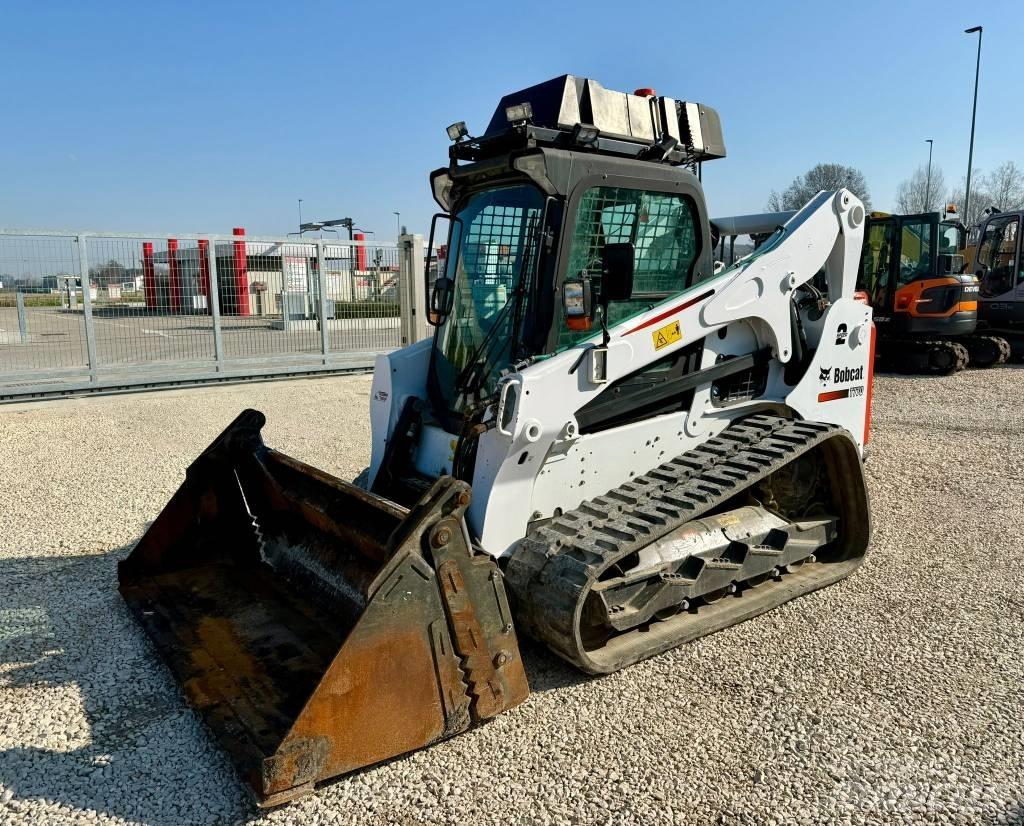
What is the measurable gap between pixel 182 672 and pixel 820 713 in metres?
2.82

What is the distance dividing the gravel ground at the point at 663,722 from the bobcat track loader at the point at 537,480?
0.54 feet

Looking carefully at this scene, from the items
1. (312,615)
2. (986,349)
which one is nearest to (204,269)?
(312,615)

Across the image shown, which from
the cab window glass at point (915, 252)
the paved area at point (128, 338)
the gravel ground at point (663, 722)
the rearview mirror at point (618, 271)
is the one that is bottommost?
the gravel ground at point (663, 722)

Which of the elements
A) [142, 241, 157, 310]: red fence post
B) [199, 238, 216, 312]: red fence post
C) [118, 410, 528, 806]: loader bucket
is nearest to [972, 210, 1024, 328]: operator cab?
[199, 238, 216, 312]: red fence post

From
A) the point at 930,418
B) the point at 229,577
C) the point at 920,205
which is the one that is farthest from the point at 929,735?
the point at 920,205

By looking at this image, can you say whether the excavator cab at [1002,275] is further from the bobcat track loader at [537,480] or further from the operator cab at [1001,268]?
the bobcat track loader at [537,480]

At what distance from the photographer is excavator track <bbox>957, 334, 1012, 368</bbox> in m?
14.6

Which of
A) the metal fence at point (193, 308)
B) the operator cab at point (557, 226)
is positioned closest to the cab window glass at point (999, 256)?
the metal fence at point (193, 308)

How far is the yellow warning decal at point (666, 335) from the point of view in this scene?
414cm

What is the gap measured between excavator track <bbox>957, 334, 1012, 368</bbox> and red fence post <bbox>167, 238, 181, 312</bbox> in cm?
1400

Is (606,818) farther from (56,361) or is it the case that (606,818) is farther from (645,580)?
(56,361)

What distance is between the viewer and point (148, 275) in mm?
11906

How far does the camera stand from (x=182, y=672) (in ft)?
11.6

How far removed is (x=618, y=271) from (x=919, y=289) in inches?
472
